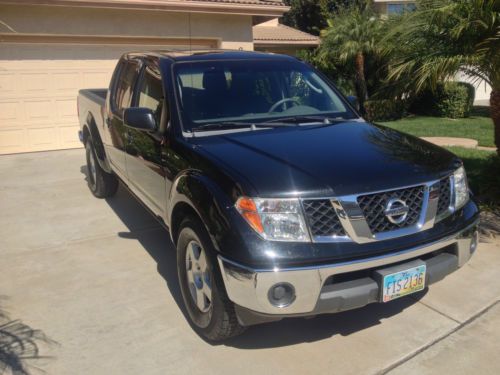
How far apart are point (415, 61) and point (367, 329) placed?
3.66m

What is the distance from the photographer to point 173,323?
12.1 feet

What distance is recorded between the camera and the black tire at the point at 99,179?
6676mm

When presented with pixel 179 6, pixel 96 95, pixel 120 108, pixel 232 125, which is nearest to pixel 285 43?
pixel 179 6

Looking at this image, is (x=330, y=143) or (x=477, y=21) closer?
(x=330, y=143)

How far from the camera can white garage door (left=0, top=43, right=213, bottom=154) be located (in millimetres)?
10156

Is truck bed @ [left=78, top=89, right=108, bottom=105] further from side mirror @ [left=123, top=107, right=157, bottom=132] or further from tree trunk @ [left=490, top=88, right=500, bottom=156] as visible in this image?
tree trunk @ [left=490, top=88, right=500, bottom=156]

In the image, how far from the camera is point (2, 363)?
126 inches

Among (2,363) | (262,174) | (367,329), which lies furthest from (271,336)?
(2,363)

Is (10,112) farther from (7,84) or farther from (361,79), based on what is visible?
(361,79)

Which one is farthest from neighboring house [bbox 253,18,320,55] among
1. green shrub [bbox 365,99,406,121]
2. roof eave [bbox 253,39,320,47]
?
green shrub [bbox 365,99,406,121]

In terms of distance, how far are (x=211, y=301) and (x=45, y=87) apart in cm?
880

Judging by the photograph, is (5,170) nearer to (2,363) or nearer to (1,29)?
(1,29)

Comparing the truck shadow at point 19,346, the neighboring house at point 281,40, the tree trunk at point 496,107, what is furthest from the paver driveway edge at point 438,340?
the neighboring house at point 281,40

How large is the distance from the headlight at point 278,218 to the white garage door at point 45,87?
29.4 ft
